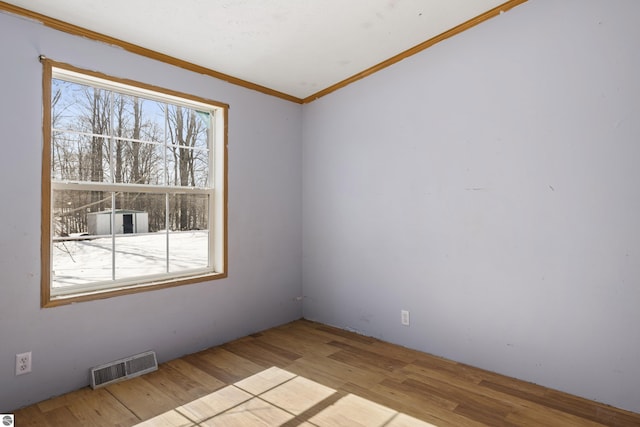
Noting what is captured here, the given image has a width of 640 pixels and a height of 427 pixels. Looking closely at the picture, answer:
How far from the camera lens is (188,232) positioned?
320 centimetres

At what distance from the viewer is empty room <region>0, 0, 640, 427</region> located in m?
2.25

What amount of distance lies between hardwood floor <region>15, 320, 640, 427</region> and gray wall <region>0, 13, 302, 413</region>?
0.78 feet

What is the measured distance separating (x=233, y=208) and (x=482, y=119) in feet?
7.47

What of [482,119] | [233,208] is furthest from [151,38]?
[482,119]

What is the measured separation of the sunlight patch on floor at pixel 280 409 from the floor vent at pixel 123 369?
2.03 feet

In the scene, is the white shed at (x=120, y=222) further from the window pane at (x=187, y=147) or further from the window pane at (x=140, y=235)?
the window pane at (x=187, y=147)

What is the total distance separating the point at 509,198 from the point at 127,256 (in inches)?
116

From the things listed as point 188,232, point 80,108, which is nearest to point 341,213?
point 188,232

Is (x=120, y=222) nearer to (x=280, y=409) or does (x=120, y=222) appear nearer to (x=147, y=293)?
(x=147, y=293)

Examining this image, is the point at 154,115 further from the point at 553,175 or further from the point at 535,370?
the point at 535,370

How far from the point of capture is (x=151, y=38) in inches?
104

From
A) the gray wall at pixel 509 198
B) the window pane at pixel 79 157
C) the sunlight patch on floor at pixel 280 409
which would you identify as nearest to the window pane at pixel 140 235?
the window pane at pixel 79 157

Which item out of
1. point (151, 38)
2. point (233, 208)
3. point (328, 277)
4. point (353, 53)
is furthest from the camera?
point (328, 277)

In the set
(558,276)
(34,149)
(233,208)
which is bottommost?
(558,276)
